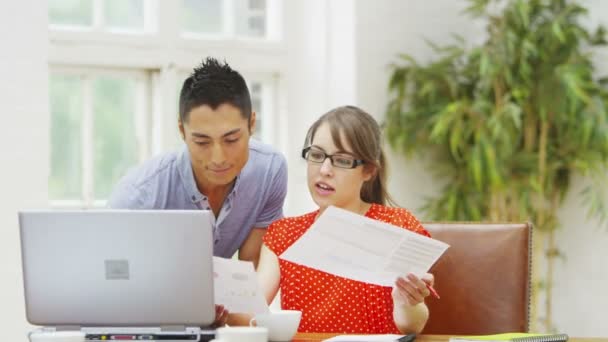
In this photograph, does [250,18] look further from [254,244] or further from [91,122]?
[254,244]

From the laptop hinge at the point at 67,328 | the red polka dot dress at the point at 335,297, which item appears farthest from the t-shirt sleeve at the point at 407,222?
the laptop hinge at the point at 67,328

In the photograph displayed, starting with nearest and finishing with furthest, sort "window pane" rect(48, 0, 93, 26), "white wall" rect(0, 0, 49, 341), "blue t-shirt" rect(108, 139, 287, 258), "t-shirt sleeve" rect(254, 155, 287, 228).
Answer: "blue t-shirt" rect(108, 139, 287, 258) < "t-shirt sleeve" rect(254, 155, 287, 228) < "white wall" rect(0, 0, 49, 341) < "window pane" rect(48, 0, 93, 26)

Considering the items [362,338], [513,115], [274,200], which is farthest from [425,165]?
[362,338]

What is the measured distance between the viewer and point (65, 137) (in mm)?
3650

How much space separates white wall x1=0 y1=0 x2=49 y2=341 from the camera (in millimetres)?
3139

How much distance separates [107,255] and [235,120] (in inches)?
23.5

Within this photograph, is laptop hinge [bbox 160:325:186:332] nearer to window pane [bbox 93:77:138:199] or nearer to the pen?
the pen

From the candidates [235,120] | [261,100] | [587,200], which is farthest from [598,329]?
[235,120]

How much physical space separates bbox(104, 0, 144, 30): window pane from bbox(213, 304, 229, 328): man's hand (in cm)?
197

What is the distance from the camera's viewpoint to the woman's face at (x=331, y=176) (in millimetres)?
2273

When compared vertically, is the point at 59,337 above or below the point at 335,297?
above

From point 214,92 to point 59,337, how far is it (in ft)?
2.63

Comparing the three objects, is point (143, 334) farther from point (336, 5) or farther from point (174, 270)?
point (336, 5)

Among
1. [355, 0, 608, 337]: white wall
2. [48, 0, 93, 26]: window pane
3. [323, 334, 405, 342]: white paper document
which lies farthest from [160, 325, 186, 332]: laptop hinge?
[355, 0, 608, 337]: white wall
